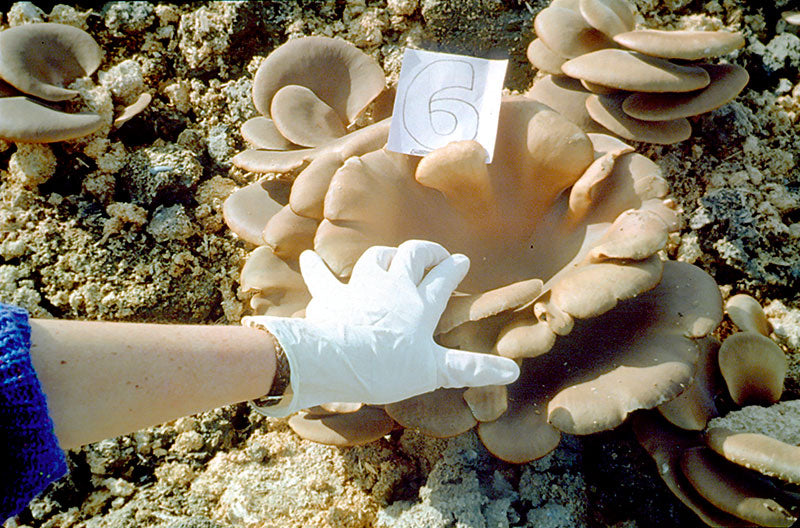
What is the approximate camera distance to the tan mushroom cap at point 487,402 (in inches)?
71.3

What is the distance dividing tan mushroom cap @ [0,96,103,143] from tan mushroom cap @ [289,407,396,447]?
152 centimetres

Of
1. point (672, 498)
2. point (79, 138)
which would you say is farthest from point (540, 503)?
point (79, 138)

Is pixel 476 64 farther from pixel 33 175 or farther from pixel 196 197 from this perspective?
pixel 33 175

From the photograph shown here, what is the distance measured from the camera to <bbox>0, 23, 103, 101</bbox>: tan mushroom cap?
8.09ft

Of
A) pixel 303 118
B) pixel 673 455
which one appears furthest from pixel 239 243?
pixel 673 455

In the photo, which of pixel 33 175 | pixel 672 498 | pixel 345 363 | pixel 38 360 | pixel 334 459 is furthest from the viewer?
pixel 33 175

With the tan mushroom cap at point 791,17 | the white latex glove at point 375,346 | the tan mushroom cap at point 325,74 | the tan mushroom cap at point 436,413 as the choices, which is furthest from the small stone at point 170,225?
the tan mushroom cap at point 791,17

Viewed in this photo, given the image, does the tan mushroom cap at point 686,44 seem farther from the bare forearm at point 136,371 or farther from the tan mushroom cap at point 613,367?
the bare forearm at point 136,371

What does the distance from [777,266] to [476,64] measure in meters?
1.43

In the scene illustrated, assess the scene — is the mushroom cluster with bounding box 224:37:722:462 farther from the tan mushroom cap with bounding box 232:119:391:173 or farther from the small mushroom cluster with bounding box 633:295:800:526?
the small mushroom cluster with bounding box 633:295:800:526

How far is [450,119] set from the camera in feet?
7.52

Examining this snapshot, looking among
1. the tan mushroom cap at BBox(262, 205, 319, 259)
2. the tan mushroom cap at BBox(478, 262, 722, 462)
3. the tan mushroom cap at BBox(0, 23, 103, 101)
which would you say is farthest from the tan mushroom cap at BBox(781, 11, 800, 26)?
the tan mushroom cap at BBox(0, 23, 103, 101)

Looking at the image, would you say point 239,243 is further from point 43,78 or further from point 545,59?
point 545,59

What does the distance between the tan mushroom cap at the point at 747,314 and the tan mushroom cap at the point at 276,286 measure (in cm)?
154
